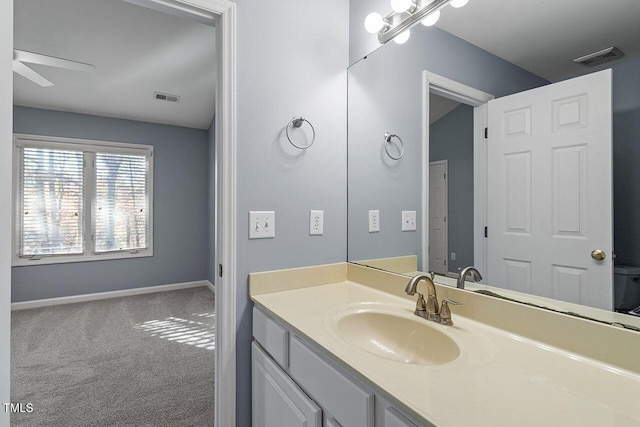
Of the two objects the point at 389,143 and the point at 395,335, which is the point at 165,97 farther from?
the point at 395,335

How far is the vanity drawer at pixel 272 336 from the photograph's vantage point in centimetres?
107

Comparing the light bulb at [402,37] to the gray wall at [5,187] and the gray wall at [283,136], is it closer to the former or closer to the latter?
the gray wall at [283,136]

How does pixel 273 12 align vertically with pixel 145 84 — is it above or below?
below

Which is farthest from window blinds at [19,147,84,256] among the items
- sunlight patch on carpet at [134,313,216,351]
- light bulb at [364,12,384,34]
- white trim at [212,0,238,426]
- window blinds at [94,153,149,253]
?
light bulb at [364,12,384,34]

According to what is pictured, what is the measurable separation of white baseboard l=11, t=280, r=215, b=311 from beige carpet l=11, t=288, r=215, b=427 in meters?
0.16

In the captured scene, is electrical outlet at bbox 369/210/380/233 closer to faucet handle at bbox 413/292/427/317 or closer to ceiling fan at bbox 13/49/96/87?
faucet handle at bbox 413/292/427/317

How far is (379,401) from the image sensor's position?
0.69 meters

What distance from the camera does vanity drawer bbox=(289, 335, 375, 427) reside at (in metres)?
0.73

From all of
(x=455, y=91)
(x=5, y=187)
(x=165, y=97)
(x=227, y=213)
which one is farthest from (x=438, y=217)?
(x=165, y=97)

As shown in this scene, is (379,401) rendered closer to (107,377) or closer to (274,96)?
(274,96)

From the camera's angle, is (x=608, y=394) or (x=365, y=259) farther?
(x=365, y=259)

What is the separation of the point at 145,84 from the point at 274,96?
2790 mm

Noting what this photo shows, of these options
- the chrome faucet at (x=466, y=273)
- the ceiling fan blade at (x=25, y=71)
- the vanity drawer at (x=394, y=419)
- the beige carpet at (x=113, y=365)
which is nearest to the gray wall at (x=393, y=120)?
the chrome faucet at (x=466, y=273)

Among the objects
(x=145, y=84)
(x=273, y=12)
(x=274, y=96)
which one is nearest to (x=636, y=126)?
(x=274, y=96)
